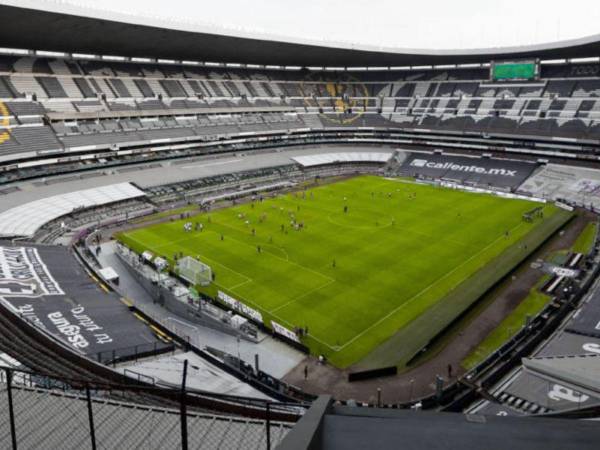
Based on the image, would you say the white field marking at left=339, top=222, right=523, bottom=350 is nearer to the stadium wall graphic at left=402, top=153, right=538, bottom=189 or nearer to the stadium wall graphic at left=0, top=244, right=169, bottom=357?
the stadium wall graphic at left=0, top=244, right=169, bottom=357

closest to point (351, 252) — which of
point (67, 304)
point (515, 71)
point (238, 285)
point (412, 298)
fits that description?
point (412, 298)

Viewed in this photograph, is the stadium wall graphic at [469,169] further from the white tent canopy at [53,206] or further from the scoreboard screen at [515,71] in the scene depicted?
the white tent canopy at [53,206]

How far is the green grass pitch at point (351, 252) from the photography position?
86.2 feet

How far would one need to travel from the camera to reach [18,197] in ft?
145

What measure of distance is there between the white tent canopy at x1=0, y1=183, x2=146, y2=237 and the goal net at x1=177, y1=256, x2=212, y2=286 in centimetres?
1458

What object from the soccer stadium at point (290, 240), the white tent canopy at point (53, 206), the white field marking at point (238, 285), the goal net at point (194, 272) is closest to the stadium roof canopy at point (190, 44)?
the soccer stadium at point (290, 240)

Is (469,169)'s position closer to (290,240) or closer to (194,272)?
(290,240)

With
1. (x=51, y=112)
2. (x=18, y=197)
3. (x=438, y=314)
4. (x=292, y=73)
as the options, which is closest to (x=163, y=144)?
(x=51, y=112)

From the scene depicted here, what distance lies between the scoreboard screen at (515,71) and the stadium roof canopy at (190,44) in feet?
3.71

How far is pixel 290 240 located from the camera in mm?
38781

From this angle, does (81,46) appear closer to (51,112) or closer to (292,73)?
(51,112)

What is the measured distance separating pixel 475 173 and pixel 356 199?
2031 centimetres

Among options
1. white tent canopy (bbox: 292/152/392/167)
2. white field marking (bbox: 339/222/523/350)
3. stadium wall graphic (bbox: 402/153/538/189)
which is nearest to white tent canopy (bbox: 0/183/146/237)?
white tent canopy (bbox: 292/152/392/167)

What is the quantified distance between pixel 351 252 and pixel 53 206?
91.2 feet
